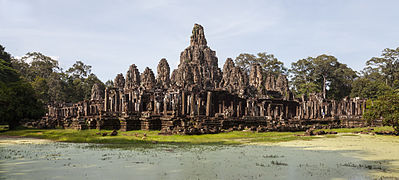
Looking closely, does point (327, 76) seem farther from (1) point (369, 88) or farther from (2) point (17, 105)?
(2) point (17, 105)

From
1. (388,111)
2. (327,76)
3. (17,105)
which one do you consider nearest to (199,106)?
(388,111)

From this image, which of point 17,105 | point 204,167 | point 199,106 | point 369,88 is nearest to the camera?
point 204,167

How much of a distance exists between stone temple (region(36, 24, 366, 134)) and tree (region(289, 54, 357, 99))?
1337cm

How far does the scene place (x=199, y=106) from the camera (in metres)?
33.8

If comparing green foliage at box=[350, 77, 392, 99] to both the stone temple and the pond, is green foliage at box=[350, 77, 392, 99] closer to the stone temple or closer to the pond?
the stone temple

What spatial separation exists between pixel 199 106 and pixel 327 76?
54742mm

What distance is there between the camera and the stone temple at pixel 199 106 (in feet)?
94.1

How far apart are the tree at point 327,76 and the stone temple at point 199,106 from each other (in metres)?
13.4

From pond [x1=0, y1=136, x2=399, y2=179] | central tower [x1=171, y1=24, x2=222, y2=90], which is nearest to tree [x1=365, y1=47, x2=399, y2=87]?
central tower [x1=171, y1=24, x2=222, y2=90]

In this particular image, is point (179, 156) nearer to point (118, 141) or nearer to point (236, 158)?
point (236, 158)

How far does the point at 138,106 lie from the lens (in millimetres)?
34000

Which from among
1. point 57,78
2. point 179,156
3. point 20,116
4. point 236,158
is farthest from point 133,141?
point 57,78

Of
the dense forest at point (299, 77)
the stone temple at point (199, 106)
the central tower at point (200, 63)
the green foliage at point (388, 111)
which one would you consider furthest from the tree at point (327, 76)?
the green foliage at point (388, 111)

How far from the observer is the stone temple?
28.7 metres
